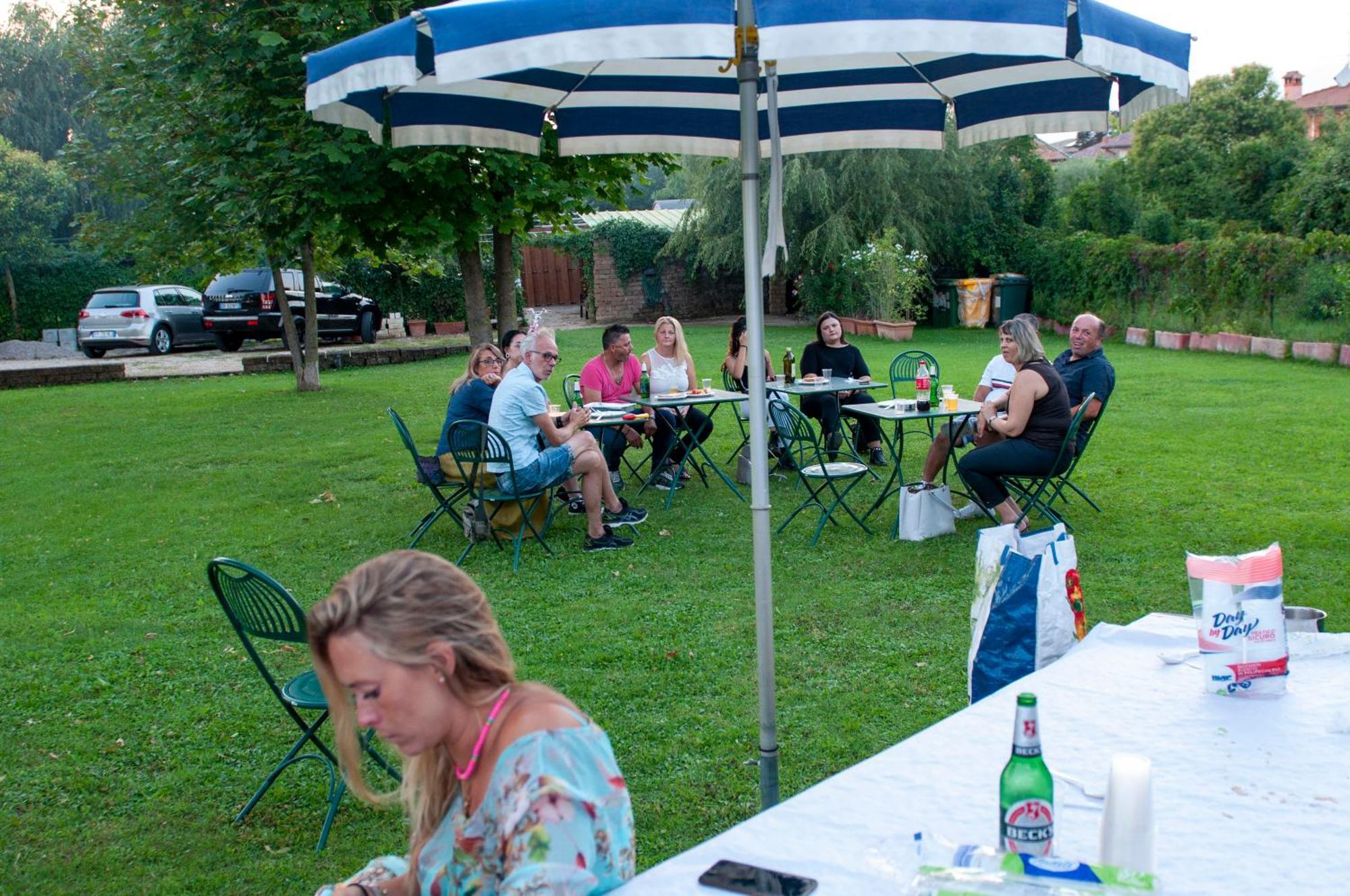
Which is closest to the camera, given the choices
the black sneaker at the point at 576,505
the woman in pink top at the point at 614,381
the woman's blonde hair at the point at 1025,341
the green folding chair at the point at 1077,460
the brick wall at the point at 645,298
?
the woman's blonde hair at the point at 1025,341

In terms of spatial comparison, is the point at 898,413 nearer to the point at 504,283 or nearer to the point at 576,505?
the point at 576,505

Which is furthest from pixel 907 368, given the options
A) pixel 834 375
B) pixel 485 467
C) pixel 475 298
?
pixel 485 467

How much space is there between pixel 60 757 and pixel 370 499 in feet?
14.2

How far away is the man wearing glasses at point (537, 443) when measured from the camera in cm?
645

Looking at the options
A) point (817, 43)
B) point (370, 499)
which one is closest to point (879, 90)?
point (817, 43)

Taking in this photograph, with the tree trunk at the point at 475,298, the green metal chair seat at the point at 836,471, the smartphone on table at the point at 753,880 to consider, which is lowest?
the green metal chair seat at the point at 836,471

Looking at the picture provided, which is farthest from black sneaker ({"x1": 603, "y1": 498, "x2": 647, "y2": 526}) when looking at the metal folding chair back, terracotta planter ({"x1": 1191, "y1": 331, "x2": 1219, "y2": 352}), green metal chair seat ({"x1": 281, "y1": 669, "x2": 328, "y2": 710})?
terracotta planter ({"x1": 1191, "y1": 331, "x2": 1219, "y2": 352})

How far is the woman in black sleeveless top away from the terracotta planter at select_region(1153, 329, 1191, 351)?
40.4 ft

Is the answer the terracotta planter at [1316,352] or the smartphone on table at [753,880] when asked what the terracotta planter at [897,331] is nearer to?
the terracotta planter at [1316,352]

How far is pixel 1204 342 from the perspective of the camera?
55.6 ft

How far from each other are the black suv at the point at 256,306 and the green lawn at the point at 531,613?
35.9 feet

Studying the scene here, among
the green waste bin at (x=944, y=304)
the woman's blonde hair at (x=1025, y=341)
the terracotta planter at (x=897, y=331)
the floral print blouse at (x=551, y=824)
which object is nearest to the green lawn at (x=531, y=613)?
the floral print blouse at (x=551, y=824)

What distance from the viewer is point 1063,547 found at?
294 cm

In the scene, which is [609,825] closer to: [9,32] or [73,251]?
[73,251]
